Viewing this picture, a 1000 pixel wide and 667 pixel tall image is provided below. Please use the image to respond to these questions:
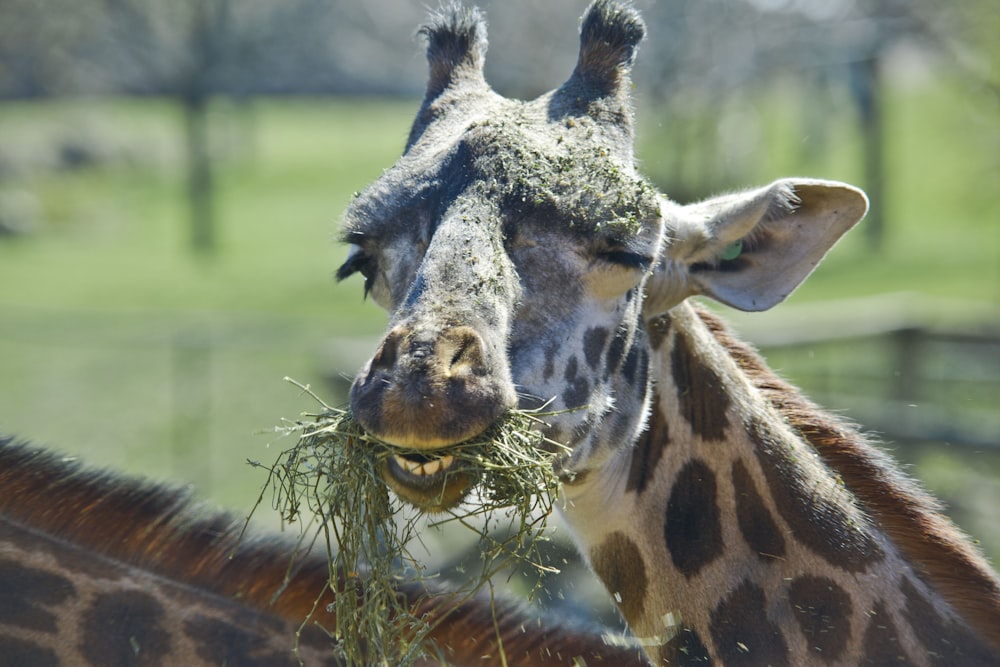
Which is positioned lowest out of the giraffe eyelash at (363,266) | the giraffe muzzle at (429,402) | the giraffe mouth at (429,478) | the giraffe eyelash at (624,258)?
the giraffe mouth at (429,478)

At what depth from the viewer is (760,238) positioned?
412cm

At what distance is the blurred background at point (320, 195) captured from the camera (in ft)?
40.6

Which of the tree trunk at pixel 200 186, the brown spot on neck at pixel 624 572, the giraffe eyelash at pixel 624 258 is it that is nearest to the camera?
Answer: the giraffe eyelash at pixel 624 258

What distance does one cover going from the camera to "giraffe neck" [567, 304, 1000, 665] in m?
3.63

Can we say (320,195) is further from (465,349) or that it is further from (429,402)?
(429,402)

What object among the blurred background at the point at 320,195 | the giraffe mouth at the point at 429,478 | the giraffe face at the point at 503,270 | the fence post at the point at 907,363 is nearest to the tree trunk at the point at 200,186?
the blurred background at the point at 320,195

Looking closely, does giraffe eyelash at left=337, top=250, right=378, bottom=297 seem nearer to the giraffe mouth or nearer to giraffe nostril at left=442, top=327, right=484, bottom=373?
giraffe nostril at left=442, top=327, right=484, bottom=373

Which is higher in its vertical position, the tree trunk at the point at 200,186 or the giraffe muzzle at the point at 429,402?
the tree trunk at the point at 200,186

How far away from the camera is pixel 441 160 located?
3844mm

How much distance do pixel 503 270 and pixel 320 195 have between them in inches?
1232

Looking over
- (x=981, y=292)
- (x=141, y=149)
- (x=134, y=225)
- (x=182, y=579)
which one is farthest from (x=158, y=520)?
(x=141, y=149)

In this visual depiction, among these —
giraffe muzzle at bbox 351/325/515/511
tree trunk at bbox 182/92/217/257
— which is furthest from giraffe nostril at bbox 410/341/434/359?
tree trunk at bbox 182/92/217/257

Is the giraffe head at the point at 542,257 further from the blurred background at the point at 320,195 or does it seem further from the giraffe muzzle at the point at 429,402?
the blurred background at the point at 320,195

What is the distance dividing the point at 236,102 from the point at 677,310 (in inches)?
1652
